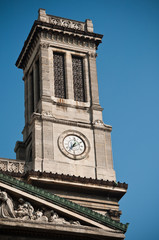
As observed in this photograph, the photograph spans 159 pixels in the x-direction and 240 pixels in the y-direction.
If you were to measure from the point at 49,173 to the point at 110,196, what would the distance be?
591 centimetres

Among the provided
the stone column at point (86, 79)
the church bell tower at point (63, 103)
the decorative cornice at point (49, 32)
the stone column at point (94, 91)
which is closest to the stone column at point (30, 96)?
the church bell tower at point (63, 103)

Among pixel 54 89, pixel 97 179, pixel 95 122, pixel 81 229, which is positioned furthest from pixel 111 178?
pixel 81 229

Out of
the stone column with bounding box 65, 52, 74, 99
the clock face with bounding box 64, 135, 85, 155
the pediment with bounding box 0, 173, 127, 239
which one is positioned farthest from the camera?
the stone column with bounding box 65, 52, 74, 99

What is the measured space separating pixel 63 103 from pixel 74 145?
4.60 meters

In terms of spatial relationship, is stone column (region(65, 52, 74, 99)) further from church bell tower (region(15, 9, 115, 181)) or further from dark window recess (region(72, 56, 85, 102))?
dark window recess (region(72, 56, 85, 102))

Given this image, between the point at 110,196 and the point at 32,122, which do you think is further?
the point at 32,122

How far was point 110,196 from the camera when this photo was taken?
54562 mm

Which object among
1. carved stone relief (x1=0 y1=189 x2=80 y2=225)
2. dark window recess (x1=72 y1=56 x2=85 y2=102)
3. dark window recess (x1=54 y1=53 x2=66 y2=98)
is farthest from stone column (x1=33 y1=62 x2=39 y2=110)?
carved stone relief (x1=0 y1=189 x2=80 y2=225)

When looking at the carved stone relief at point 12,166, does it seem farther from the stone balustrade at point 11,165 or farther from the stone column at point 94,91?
the stone column at point 94,91

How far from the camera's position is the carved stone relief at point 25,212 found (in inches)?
1243

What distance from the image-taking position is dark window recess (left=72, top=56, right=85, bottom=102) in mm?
62250

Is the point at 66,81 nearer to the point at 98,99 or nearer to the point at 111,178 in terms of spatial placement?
the point at 98,99

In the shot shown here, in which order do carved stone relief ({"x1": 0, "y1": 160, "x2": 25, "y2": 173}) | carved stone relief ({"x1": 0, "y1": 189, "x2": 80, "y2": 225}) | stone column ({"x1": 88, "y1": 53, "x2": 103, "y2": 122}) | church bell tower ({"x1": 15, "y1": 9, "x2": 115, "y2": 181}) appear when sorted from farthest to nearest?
1. stone column ({"x1": 88, "y1": 53, "x2": 103, "y2": 122})
2. church bell tower ({"x1": 15, "y1": 9, "x2": 115, "y2": 181})
3. carved stone relief ({"x1": 0, "y1": 160, "x2": 25, "y2": 173})
4. carved stone relief ({"x1": 0, "y1": 189, "x2": 80, "y2": 225})

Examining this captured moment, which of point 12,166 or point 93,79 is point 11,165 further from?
point 93,79
